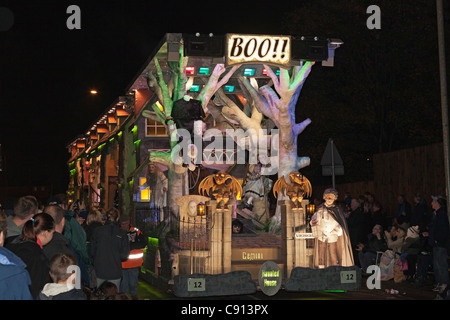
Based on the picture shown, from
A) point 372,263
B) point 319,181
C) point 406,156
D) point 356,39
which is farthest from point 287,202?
point 319,181

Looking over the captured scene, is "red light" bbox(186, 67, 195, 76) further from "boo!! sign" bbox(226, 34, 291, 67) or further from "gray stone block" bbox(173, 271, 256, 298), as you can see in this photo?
"gray stone block" bbox(173, 271, 256, 298)

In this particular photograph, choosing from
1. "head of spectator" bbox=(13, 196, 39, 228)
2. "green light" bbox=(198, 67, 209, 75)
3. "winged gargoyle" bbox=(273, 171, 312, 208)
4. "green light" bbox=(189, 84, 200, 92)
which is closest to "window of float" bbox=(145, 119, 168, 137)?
"green light" bbox=(189, 84, 200, 92)

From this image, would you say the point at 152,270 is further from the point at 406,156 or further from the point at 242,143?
the point at 406,156

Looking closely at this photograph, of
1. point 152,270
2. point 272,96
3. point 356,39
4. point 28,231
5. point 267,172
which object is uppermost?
point 356,39

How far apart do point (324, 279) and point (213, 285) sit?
272 centimetres

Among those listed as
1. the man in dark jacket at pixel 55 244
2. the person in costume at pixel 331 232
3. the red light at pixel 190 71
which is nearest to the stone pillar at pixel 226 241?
the person in costume at pixel 331 232

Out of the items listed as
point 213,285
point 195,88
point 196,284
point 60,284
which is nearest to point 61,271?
point 60,284

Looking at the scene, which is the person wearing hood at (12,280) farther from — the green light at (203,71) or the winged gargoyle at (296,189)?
the green light at (203,71)

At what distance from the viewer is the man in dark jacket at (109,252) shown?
37.1ft

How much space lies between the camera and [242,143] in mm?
22750

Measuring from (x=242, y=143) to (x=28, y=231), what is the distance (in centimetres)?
1606

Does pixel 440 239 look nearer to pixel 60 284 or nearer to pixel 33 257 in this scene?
pixel 33 257

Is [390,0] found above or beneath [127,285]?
above

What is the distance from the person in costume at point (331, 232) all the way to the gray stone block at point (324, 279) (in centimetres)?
42
